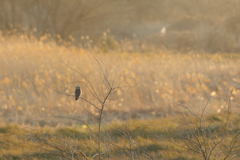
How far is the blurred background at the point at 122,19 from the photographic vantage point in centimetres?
1714

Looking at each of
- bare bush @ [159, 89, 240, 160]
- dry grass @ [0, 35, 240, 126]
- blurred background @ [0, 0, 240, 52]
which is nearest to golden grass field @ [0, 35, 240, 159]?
dry grass @ [0, 35, 240, 126]

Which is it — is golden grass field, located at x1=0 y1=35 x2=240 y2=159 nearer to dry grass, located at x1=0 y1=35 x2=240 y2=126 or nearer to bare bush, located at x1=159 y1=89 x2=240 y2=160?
dry grass, located at x1=0 y1=35 x2=240 y2=126

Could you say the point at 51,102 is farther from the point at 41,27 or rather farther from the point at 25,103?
the point at 41,27

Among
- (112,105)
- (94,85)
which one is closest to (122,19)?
(94,85)

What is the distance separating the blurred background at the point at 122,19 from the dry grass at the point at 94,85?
7.08 meters

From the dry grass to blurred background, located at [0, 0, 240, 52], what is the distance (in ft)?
23.2

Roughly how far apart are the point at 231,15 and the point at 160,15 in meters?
4.81

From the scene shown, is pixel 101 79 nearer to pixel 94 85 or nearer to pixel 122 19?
pixel 94 85

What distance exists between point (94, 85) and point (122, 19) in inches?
502

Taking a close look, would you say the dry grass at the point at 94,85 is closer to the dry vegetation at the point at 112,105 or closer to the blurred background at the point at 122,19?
the dry vegetation at the point at 112,105

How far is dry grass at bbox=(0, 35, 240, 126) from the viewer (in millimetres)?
6234

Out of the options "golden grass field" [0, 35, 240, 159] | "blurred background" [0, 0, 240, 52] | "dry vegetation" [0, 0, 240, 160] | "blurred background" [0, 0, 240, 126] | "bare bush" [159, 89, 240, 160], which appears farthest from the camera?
"blurred background" [0, 0, 240, 52]

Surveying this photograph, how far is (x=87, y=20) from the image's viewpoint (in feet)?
60.0

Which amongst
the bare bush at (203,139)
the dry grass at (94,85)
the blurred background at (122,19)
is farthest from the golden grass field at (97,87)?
the blurred background at (122,19)
